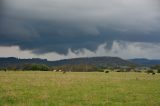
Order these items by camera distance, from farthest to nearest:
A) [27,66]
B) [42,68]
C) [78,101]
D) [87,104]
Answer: [27,66] < [42,68] < [78,101] < [87,104]

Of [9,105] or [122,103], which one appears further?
[122,103]

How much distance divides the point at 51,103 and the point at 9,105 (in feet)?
9.88

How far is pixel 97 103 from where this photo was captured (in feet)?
78.6

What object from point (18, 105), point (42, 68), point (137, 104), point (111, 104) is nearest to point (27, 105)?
point (18, 105)

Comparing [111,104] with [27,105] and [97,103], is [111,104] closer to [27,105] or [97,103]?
[97,103]

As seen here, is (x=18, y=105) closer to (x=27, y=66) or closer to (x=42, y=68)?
(x=42, y=68)

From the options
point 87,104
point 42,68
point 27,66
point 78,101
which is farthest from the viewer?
point 27,66

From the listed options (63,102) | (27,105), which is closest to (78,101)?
(63,102)

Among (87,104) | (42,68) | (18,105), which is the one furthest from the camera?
(42,68)

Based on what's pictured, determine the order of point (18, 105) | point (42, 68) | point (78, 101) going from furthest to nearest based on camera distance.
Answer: point (42, 68) < point (78, 101) < point (18, 105)

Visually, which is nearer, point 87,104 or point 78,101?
point 87,104

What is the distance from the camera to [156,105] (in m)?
22.9

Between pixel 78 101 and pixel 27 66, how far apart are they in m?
170

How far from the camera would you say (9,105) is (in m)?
21.9
